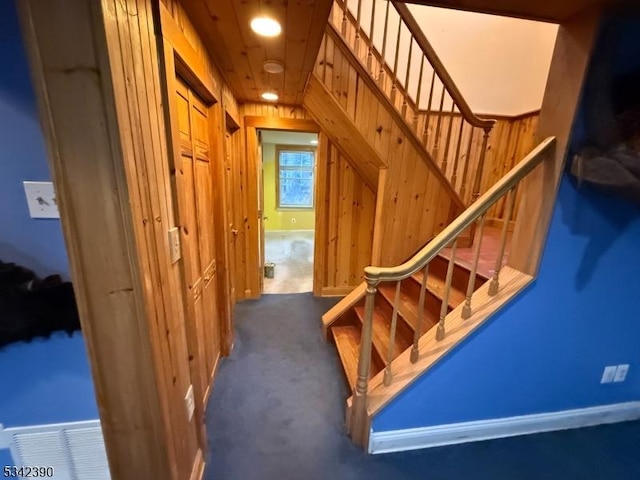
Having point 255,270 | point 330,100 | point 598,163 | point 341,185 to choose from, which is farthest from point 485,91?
point 255,270

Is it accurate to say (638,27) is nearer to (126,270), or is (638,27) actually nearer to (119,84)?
(119,84)

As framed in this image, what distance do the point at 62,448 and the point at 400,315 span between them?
182cm

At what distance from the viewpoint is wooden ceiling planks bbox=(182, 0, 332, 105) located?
1.05 m

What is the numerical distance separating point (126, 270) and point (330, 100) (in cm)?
174

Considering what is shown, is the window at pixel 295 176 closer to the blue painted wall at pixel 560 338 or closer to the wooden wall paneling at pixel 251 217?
the wooden wall paneling at pixel 251 217

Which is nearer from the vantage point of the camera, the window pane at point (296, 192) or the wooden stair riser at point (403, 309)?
the wooden stair riser at point (403, 309)

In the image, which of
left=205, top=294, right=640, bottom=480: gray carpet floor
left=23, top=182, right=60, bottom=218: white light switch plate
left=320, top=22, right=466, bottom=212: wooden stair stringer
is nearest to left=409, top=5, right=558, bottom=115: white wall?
left=320, top=22, right=466, bottom=212: wooden stair stringer

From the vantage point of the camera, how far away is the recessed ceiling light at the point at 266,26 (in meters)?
1.13

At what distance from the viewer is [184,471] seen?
1.15 m

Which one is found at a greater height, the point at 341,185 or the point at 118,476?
the point at 341,185

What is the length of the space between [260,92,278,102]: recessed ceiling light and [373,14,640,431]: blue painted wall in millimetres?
2043

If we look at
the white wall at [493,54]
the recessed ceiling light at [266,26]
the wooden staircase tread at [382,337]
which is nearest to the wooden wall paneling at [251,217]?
the wooden staircase tread at [382,337]

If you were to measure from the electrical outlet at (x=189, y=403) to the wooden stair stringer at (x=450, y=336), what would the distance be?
0.89 meters

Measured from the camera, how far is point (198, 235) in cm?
161
